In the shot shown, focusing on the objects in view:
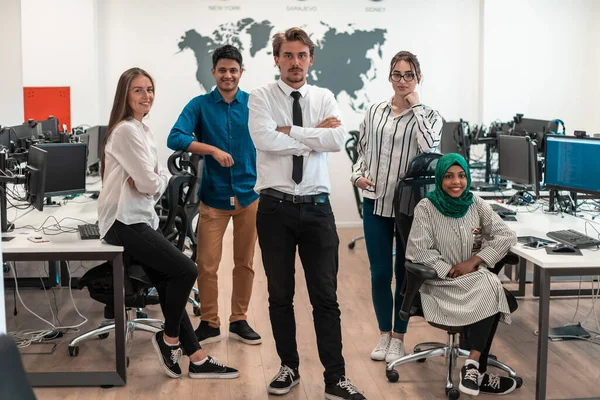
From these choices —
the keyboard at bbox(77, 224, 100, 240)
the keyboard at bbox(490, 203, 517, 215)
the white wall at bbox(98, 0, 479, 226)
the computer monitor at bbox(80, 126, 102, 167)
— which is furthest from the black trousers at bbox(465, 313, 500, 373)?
the white wall at bbox(98, 0, 479, 226)

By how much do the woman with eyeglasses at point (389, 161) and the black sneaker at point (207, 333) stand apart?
0.96 metres

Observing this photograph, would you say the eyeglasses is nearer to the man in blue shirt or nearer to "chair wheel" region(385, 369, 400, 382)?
the man in blue shirt

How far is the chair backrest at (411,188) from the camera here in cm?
381

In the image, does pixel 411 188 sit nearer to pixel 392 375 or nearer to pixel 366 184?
pixel 366 184

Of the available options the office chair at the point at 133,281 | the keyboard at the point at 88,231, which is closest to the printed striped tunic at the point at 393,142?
the office chair at the point at 133,281

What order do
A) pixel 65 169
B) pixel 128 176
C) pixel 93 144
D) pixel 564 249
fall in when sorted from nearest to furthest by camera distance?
pixel 564 249, pixel 128 176, pixel 65 169, pixel 93 144

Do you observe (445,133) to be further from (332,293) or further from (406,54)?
(332,293)

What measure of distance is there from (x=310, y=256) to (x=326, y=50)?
5.11m

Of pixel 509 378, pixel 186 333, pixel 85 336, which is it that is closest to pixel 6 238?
pixel 85 336

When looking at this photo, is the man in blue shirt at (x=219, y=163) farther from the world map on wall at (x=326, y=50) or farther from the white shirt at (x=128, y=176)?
the world map on wall at (x=326, y=50)

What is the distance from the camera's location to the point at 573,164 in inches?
172

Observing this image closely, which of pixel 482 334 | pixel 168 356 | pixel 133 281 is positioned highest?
pixel 133 281

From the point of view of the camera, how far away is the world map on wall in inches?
320

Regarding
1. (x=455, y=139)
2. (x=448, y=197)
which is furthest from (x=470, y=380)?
(x=455, y=139)
